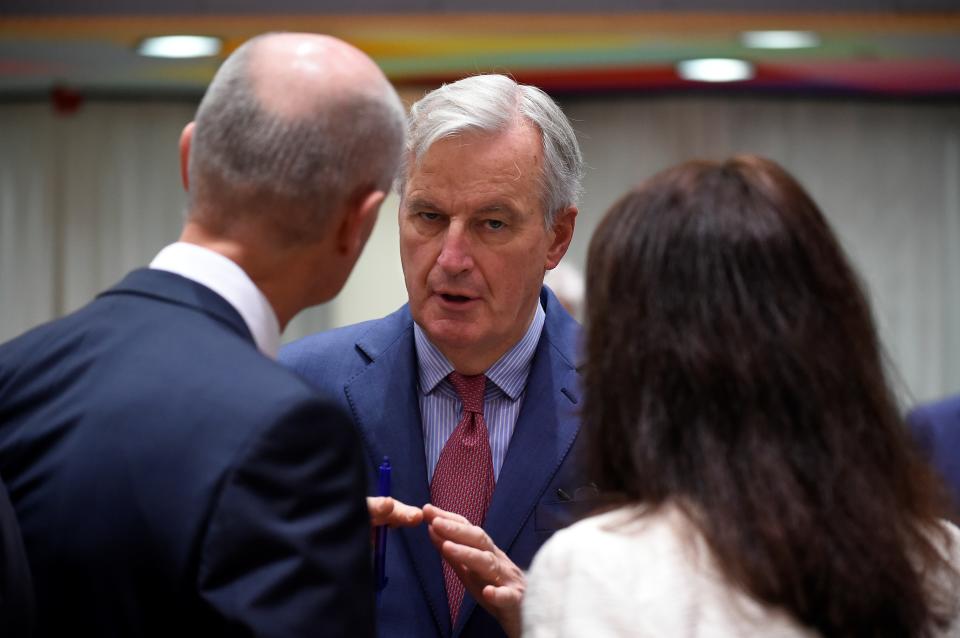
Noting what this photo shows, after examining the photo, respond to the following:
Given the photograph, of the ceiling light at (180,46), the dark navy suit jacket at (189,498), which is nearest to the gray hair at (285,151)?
the dark navy suit jacket at (189,498)

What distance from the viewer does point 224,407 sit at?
1.22 meters

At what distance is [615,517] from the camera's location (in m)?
1.26

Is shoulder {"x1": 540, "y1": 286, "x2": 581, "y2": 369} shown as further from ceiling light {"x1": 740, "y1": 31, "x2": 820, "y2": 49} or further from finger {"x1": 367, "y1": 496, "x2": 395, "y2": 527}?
ceiling light {"x1": 740, "y1": 31, "x2": 820, "y2": 49}

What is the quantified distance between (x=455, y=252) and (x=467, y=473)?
37 centimetres

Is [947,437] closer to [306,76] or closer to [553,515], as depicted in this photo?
[553,515]

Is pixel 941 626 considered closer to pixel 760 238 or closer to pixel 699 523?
pixel 699 523

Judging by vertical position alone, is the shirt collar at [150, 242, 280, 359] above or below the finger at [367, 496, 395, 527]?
above

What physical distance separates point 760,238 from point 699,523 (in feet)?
0.94

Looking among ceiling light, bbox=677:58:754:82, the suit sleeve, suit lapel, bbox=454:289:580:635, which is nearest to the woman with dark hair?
the suit sleeve

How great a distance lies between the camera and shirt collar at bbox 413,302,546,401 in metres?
2.18

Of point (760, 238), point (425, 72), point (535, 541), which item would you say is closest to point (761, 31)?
point (425, 72)

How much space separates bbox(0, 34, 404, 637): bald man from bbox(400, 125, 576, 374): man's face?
74cm

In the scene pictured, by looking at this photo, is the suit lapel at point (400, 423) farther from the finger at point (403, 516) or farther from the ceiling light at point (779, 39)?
the ceiling light at point (779, 39)

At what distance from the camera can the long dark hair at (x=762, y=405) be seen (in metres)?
1.20
